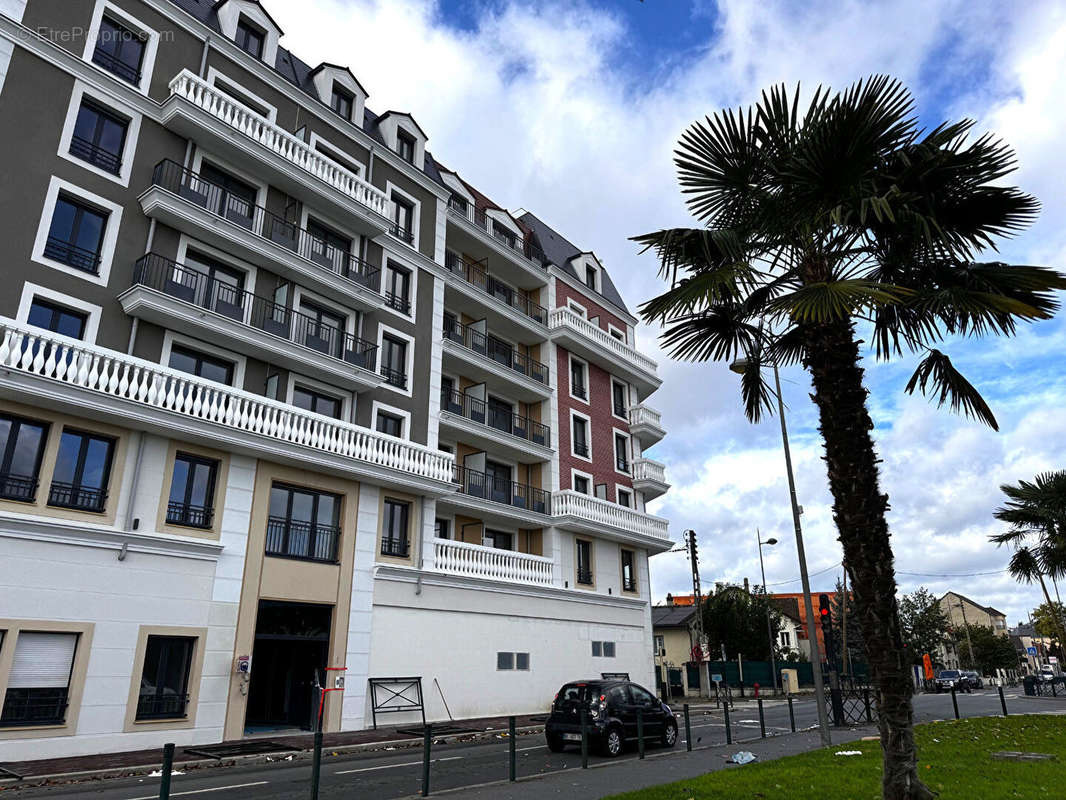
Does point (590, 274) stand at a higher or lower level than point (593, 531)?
higher

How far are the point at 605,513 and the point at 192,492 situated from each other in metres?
17.3

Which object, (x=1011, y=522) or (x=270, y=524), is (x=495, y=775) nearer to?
(x=270, y=524)

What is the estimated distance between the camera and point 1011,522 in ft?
105

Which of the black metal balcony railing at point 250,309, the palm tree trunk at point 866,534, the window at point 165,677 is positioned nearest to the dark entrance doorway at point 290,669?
the window at point 165,677

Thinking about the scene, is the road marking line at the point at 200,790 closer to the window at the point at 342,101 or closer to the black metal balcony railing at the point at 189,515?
the black metal balcony railing at the point at 189,515

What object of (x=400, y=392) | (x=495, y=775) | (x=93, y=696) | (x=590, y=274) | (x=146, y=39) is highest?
(x=590, y=274)

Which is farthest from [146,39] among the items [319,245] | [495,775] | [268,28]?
[495,775]

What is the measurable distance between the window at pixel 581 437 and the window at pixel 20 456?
20.7 m

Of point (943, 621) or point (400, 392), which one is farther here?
point (943, 621)

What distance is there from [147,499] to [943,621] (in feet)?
262

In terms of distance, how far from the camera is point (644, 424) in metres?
35.9

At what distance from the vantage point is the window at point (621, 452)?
34719 mm

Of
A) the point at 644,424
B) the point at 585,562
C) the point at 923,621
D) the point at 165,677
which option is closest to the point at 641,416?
the point at 644,424

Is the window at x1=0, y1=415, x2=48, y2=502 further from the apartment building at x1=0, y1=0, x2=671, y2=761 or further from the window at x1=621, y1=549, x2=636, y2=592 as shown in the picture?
the window at x1=621, y1=549, x2=636, y2=592
